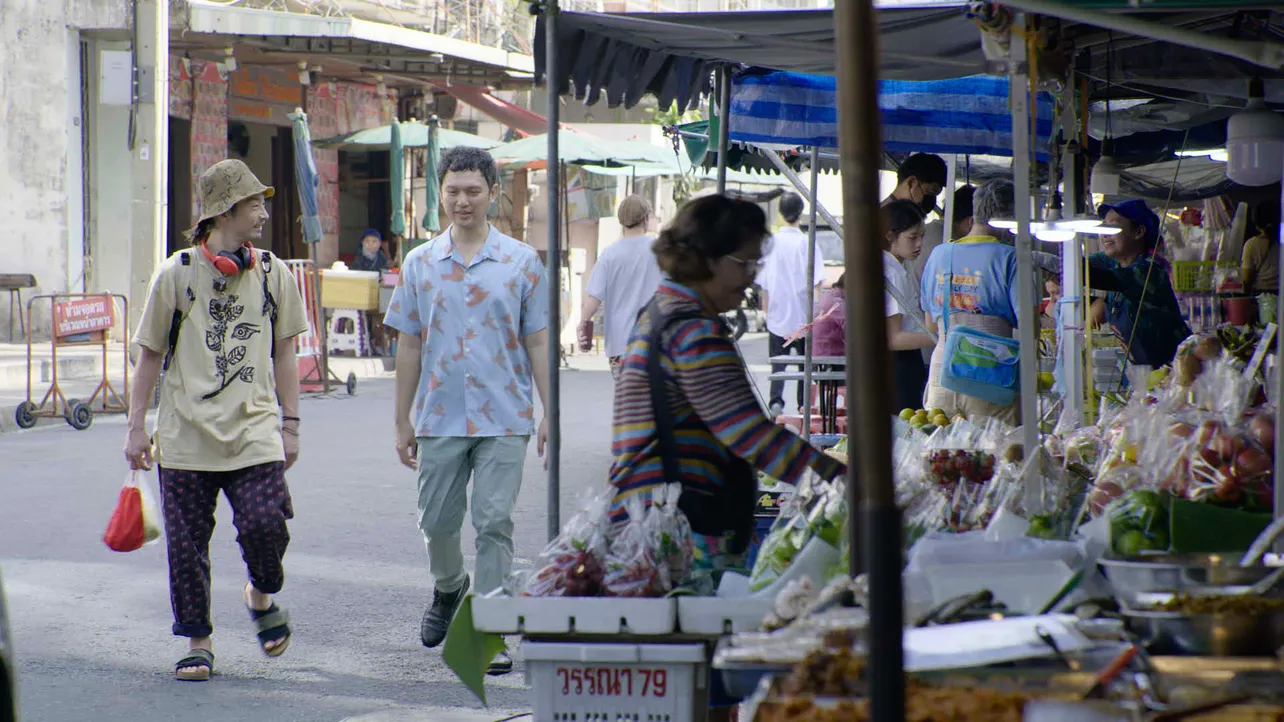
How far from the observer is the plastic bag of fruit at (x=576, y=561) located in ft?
11.2

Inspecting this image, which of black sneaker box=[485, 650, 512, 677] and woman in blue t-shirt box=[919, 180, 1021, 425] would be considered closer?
black sneaker box=[485, 650, 512, 677]

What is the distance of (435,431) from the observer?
5582 mm

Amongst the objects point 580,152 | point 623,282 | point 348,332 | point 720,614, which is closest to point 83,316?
point 623,282

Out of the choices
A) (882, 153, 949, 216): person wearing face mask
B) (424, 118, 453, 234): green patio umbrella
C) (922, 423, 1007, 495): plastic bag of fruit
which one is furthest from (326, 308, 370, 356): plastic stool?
(922, 423, 1007, 495): plastic bag of fruit

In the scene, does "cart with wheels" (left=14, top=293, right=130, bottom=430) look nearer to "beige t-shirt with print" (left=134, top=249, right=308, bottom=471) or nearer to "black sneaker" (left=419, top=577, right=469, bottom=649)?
"beige t-shirt with print" (left=134, top=249, right=308, bottom=471)

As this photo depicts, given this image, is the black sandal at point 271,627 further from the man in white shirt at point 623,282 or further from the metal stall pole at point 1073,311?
the man in white shirt at point 623,282

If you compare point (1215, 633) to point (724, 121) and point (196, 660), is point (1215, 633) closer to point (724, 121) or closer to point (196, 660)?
point (196, 660)

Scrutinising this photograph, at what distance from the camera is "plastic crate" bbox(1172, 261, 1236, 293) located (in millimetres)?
9867

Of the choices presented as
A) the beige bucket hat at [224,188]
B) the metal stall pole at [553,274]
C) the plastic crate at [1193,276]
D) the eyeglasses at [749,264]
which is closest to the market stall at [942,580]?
the metal stall pole at [553,274]

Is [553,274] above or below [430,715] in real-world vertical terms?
above

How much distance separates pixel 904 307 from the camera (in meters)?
8.37

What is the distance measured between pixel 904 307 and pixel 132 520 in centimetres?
443

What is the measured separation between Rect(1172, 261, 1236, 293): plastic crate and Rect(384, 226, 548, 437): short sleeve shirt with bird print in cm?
578

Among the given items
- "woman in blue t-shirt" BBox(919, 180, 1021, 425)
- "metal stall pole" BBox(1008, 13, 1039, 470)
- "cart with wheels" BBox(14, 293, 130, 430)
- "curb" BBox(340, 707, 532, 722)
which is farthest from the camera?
"cart with wheels" BBox(14, 293, 130, 430)
